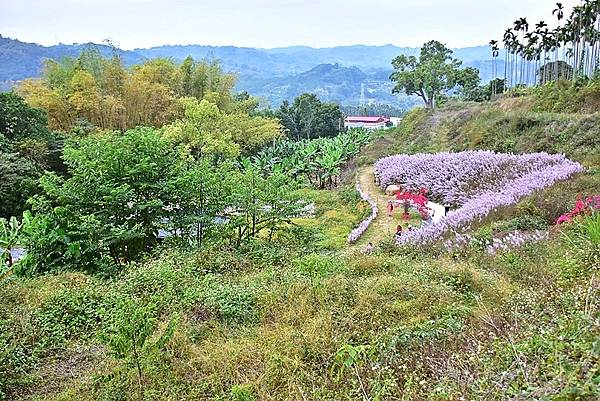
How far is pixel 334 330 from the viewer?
3.99 meters

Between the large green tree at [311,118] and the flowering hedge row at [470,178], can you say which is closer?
the flowering hedge row at [470,178]

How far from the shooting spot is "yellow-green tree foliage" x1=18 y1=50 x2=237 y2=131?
74.4 ft

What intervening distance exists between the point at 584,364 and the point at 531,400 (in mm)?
281

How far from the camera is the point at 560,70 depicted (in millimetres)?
30906

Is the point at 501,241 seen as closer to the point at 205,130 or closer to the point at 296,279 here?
the point at 296,279

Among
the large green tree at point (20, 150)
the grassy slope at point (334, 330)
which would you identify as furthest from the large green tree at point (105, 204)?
the large green tree at point (20, 150)

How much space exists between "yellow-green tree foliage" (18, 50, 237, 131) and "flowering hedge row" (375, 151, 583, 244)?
13967mm

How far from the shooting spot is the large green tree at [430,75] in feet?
123

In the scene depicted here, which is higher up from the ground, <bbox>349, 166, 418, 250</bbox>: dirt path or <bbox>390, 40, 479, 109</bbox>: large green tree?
<bbox>390, 40, 479, 109</bbox>: large green tree

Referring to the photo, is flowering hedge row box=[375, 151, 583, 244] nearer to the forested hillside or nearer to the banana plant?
the forested hillside

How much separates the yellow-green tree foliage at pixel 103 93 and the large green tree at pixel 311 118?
52.2ft

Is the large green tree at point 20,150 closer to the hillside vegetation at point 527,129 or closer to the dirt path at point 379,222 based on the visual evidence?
the dirt path at point 379,222

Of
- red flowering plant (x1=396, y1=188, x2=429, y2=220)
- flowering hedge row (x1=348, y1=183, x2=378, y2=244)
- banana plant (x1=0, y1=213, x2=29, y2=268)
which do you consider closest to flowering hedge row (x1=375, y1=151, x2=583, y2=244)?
red flowering plant (x1=396, y1=188, x2=429, y2=220)

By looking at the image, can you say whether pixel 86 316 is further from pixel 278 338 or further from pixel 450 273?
pixel 450 273
